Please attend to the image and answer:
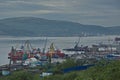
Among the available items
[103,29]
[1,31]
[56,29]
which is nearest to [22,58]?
[1,31]

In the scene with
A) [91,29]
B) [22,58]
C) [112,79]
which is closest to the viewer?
[112,79]

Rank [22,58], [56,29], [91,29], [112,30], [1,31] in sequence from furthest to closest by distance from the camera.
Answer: [112,30] < [91,29] < [56,29] < [1,31] < [22,58]

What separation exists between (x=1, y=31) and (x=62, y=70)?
306 ft

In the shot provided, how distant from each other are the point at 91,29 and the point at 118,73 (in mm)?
125386

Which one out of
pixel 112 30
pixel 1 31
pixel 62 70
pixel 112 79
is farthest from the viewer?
pixel 112 30

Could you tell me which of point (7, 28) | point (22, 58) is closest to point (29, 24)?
point (7, 28)

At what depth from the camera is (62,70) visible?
65.9ft

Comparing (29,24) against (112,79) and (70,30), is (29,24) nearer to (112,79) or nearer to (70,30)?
(70,30)

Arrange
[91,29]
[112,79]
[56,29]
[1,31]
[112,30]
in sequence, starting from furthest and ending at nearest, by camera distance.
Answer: [112,30], [91,29], [56,29], [1,31], [112,79]

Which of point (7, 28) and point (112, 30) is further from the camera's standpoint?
point (112, 30)

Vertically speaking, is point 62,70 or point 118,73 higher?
point 118,73

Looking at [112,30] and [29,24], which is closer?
[29,24]

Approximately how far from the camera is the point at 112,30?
147 metres

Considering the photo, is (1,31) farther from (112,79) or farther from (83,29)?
(112,79)
